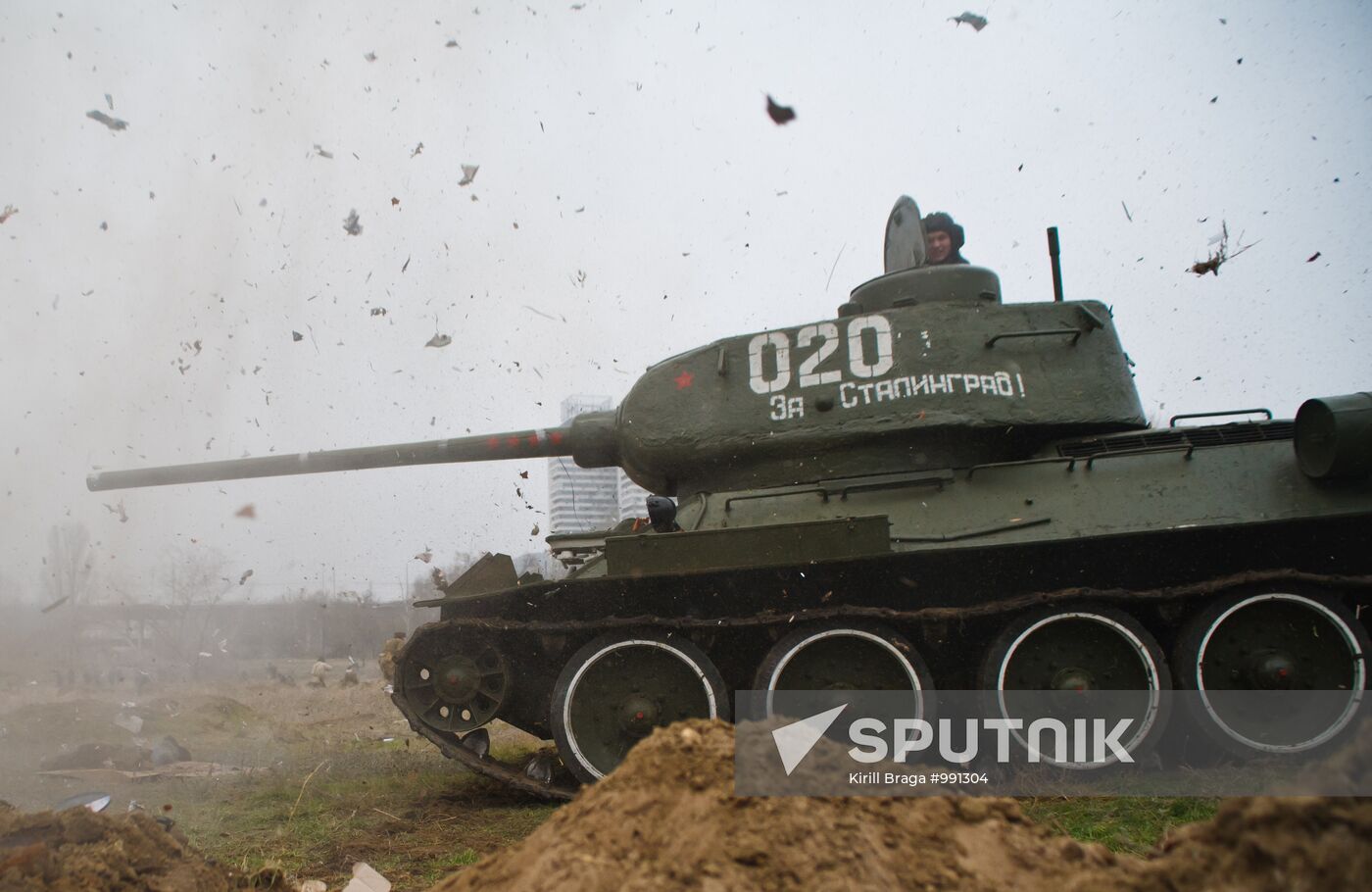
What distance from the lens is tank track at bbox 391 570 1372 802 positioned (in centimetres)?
585

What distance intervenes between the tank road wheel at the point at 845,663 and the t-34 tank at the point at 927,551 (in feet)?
0.05

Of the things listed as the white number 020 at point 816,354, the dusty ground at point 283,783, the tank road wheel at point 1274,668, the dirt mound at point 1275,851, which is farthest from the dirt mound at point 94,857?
the tank road wheel at point 1274,668

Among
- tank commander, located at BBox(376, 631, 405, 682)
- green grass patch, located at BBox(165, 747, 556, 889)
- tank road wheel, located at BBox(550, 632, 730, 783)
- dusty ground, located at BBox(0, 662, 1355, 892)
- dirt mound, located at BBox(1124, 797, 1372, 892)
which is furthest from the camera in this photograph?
tank commander, located at BBox(376, 631, 405, 682)

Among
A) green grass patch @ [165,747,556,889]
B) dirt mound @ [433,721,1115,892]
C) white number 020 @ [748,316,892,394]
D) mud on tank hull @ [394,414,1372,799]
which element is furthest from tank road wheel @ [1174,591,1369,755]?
green grass patch @ [165,747,556,889]

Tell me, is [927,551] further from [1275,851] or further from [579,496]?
[579,496]

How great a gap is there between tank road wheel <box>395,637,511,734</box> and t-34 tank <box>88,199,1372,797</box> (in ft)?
0.06

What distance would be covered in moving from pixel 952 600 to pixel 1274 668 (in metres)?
1.88

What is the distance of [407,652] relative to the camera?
7090 millimetres

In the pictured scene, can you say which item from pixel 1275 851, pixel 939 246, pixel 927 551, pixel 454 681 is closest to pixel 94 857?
pixel 454 681

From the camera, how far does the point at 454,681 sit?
7051 millimetres

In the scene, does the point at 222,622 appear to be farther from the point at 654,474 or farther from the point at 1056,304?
the point at 1056,304

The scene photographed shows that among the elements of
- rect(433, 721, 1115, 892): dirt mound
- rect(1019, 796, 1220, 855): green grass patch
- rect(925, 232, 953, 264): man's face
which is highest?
rect(925, 232, 953, 264): man's face

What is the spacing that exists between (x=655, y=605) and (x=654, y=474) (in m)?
1.43

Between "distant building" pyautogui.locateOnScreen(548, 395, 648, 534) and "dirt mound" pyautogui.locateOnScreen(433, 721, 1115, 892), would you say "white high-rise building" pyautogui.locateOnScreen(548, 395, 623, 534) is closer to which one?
"distant building" pyautogui.locateOnScreen(548, 395, 648, 534)
